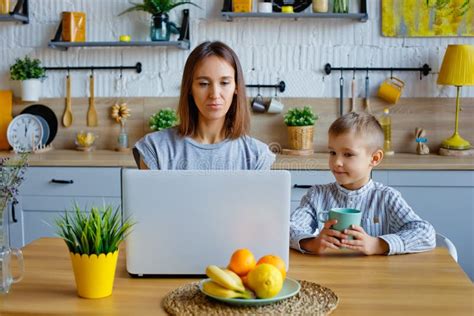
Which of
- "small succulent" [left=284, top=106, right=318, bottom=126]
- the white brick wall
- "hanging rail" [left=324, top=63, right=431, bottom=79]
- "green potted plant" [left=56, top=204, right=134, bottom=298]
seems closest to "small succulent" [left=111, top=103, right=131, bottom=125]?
the white brick wall

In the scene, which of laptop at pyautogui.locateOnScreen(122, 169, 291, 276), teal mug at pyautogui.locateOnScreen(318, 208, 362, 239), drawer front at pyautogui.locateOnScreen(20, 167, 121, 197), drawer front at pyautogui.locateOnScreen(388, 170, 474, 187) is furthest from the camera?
drawer front at pyautogui.locateOnScreen(20, 167, 121, 197)

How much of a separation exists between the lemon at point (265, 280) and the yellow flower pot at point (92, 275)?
0.32 metres

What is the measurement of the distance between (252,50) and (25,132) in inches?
56.3

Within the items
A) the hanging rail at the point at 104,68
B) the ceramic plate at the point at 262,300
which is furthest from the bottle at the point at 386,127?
the ceramic plate at the point at 262,300

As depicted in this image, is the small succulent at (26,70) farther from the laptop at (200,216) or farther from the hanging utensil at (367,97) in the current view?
the laptop at (200,216)

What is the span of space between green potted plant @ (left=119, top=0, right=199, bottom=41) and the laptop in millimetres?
2501

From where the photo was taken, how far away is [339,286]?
1.54 meters

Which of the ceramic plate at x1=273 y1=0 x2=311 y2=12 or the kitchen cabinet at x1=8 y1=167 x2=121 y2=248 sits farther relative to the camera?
the ceramic plate at x1=273 y1=0 x2=311 y2=12

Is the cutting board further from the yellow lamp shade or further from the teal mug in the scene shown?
the teal mug

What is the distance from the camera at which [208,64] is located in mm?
2053

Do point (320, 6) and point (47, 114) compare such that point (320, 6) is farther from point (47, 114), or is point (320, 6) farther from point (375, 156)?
point (375, 156)

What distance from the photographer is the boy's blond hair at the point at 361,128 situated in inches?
80.0

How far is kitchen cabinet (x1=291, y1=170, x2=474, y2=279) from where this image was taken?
3.47m

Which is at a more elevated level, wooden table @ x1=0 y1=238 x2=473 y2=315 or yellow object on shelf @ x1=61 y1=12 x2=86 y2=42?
yellow object on shelf @ x1=61 y1=12 x2=86 y2=42
